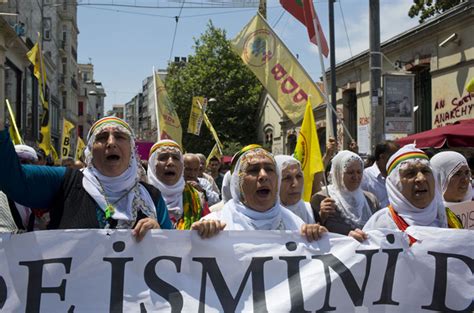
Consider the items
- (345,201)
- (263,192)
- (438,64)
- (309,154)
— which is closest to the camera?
(263,192)

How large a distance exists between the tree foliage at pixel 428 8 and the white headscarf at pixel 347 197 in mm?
17806

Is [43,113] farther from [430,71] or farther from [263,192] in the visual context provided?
[430,71]

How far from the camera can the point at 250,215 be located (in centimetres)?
310

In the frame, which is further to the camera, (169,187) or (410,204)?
(169,187)

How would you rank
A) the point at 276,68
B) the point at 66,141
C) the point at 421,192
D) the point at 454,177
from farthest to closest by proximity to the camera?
the point at 66,141, the point at 276,68, the point at 454,177, the point at 421,192

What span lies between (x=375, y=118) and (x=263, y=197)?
6856 mm

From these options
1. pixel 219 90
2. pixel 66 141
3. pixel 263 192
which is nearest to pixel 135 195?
pixel 263 192

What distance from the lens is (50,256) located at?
2.83 metres

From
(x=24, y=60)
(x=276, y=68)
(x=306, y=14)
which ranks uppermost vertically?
(x=24, y=60)

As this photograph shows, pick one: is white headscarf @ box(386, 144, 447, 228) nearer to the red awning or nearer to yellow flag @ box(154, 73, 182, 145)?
the red awning

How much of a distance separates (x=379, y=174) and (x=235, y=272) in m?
3.34

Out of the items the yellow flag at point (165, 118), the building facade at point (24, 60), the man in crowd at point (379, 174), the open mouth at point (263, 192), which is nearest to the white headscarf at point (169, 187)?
the open mouth at point (263, 192)

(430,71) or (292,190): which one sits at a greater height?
(430,71)

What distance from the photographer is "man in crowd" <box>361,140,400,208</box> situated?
5867mm
